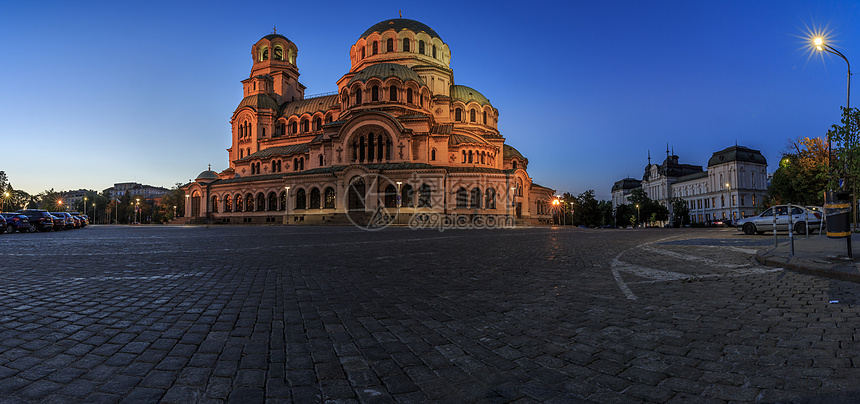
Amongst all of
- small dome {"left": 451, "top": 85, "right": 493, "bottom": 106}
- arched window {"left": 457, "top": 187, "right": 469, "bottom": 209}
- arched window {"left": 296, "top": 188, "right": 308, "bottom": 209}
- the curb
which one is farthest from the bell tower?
the curb

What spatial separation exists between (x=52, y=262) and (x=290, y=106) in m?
59.0

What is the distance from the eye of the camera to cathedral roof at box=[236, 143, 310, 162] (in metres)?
55.8

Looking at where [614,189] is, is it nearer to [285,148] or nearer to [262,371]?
[285,148]

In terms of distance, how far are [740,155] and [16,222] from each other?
11175 centimetres

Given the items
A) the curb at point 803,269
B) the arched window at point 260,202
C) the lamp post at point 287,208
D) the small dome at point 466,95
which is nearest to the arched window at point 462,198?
the small dome at point 466,95

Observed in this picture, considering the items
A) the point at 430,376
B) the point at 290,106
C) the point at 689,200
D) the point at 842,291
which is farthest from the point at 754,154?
the point at 430,376

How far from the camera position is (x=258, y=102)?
61.0m

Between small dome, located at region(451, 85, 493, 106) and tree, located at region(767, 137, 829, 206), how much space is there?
35.6 metres

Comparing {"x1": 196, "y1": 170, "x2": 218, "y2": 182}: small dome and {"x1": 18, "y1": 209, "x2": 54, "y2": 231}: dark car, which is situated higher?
Answer: {"x1": 196, "y1": 170, "x2": 218, "y2": 182}: small dome

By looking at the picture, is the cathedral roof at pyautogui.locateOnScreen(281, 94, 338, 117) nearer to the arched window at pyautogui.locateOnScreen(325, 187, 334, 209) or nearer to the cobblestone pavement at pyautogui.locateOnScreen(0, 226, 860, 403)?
the arched window at pyautogui.locateOnScreen(325, 187, 334, 209)

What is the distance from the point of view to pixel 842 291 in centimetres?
519

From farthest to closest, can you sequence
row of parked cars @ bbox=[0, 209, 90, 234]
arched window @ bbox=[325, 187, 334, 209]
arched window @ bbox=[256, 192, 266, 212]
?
arched window @ bbox=[256, 192, 266, 212] < arched window @ bbox=[325, 187, 334, 209] < row of parked cars @ bbox=[0, 209, 90, 234]

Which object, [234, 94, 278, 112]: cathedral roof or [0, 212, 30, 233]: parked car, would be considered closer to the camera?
[0, 212, 30, 233]: parked car

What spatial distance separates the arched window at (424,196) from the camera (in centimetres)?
4709
